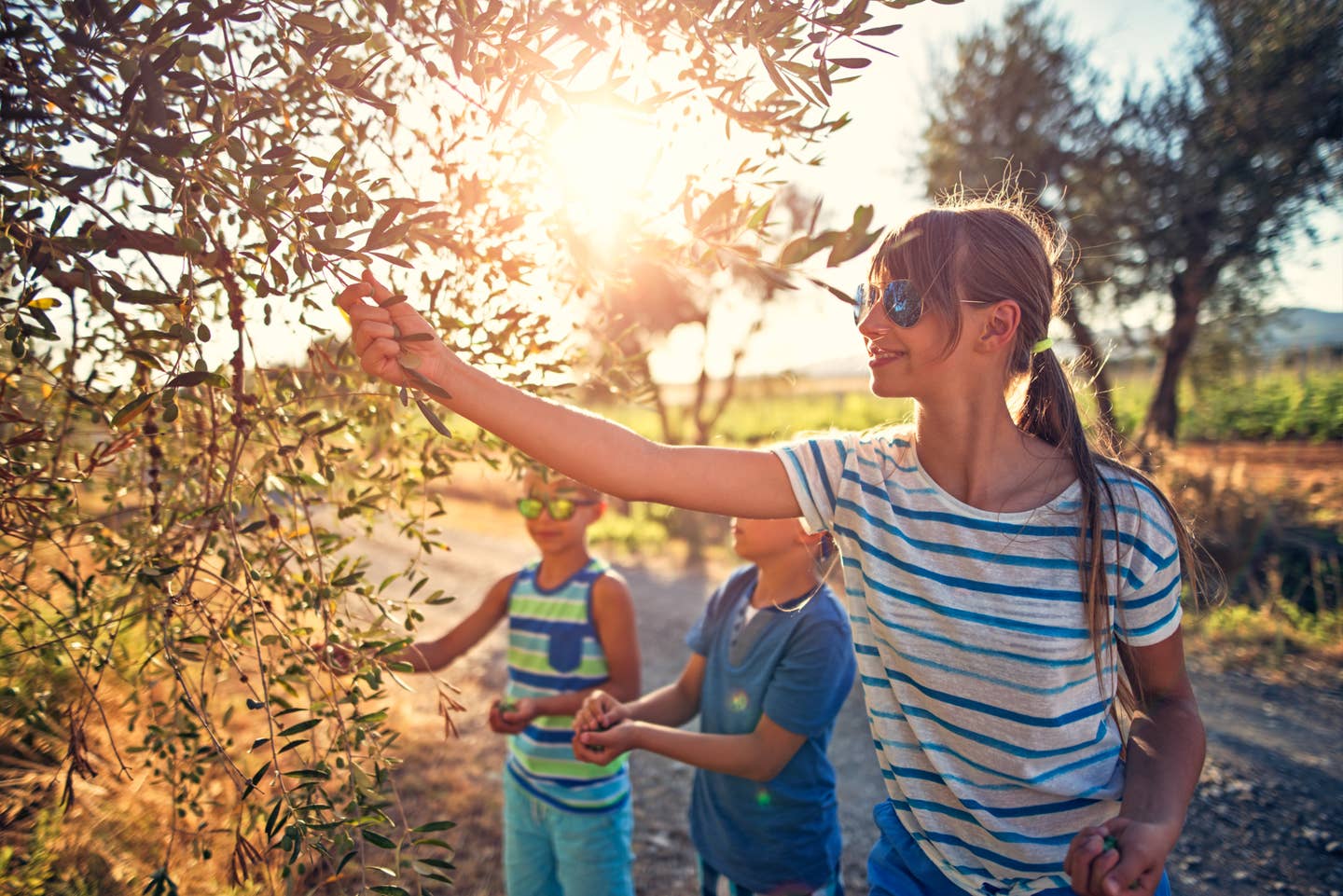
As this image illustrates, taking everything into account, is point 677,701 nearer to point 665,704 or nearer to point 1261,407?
point 665,704

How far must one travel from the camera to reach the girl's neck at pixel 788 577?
8.75 feet

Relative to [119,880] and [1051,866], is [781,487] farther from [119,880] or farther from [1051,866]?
[119,880]

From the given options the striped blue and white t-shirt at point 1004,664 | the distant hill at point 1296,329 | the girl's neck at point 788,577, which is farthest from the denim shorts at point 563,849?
the distant hill at point 1296,329

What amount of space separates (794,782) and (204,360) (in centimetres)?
209

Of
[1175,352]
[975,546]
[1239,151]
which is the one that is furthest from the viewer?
[1175,352]

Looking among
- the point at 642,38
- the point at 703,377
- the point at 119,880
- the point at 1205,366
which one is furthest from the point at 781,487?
the point at 1205,366

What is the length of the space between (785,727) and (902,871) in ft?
1.90

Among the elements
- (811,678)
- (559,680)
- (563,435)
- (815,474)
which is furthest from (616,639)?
(563,435)

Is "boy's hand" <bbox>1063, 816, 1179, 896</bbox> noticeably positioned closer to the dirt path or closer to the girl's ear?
the girl's ear

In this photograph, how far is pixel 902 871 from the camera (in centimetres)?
192

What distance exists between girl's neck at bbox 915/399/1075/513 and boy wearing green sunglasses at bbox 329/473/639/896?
141cm

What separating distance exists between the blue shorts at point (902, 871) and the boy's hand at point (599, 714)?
2.67 ft

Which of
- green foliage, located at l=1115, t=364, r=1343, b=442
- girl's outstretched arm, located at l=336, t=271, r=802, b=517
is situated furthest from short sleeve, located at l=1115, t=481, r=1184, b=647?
green foliage, located at l=1115, t=364, r=1343, b=442

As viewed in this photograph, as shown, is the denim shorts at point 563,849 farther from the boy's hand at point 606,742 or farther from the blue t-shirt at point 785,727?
the boy's hand at point 606,742
